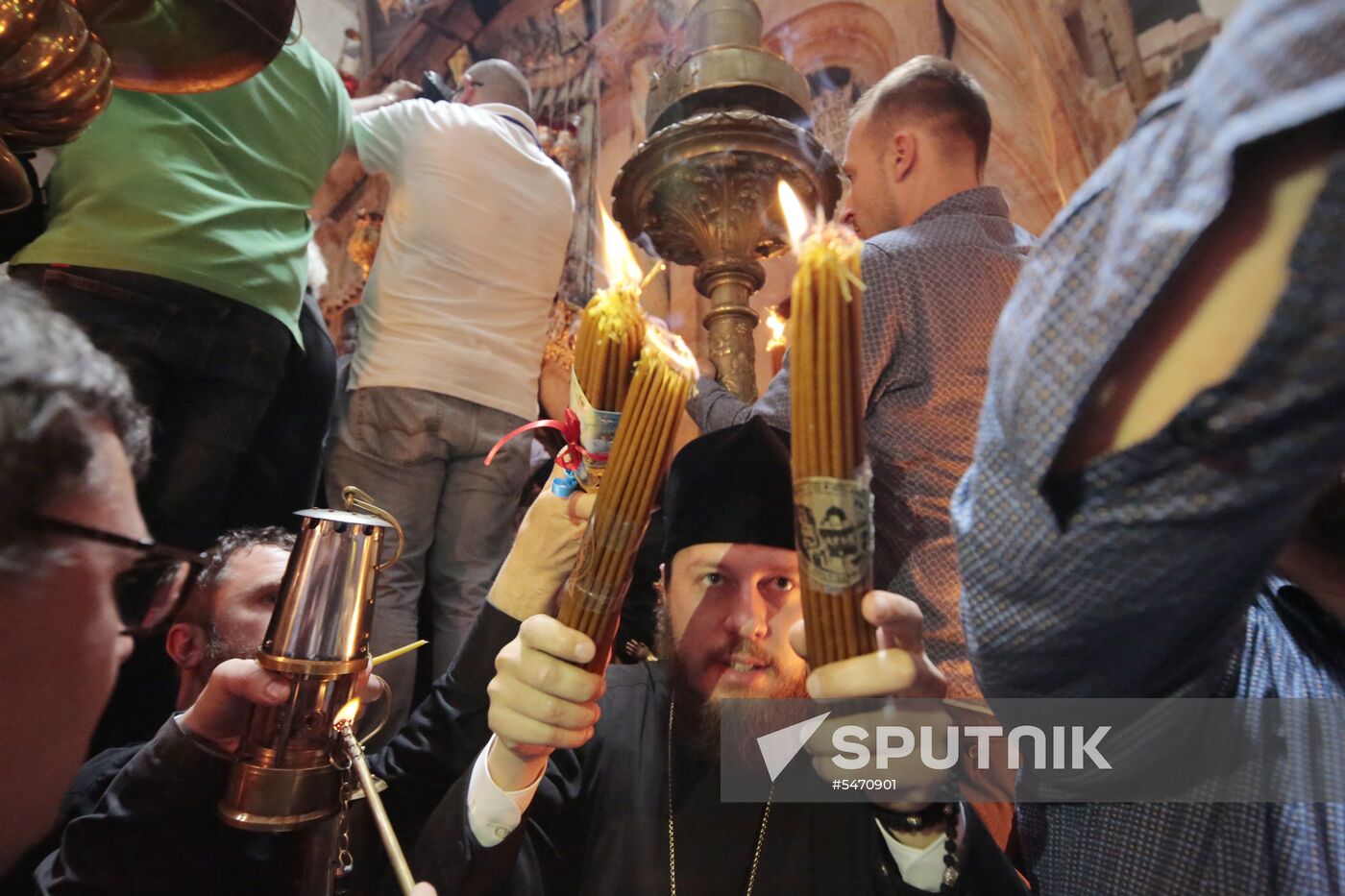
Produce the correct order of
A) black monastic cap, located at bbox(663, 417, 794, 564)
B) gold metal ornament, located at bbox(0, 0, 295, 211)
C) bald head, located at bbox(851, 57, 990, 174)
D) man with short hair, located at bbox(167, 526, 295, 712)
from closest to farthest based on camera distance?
gold metal ornament, located at bbox(0, 0, 295, 211) < man with short hair, located at bbox(167, 526, 295, 712) < black monastic cap, located at bbox(663, 417, 794, 564) < bald head, located at bbox(851, 57, 990, 174)

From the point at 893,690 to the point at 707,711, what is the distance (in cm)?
103

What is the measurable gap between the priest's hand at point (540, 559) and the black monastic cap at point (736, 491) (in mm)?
531

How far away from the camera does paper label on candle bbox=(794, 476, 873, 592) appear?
64cm

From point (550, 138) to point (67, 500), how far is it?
4948 mm

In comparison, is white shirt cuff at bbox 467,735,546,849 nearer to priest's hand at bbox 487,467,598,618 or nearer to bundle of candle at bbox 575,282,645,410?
priest's hand at bbox 487,467,598,618

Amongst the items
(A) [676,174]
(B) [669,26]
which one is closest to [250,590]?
(A) [676,174]

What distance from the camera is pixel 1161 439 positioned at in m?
0.44

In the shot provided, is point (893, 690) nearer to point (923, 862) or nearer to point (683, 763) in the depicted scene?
point (923, 862)

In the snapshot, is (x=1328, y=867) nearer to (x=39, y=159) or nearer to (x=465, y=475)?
(x=465, y=475)

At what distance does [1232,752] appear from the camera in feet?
2.39

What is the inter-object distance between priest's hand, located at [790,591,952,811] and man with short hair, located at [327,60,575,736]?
1.48 m

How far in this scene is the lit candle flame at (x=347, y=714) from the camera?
1043 millimetres
